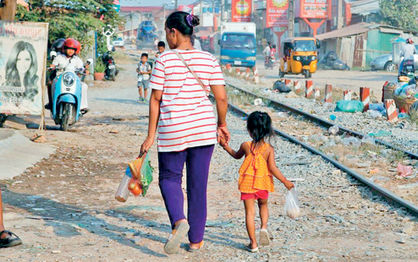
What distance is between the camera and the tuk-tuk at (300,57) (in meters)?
33.3

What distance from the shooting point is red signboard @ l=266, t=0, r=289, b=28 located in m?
62.0

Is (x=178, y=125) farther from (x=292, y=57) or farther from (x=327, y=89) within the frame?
(x=292, y=57)

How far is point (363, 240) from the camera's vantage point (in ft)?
18.0

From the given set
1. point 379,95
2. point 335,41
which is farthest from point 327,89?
point 335,41

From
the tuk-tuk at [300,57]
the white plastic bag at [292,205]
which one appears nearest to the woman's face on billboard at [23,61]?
the white plastic bag at [292,205]

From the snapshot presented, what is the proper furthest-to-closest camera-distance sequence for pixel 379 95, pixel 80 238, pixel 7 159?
pixel 379 95, pixel 7 159, pixel 80 238

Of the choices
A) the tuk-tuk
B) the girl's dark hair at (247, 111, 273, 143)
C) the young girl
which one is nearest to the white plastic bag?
the young girl

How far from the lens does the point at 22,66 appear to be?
982 cm

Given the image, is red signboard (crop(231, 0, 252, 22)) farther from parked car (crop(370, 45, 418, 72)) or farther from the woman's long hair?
the woman's long hair

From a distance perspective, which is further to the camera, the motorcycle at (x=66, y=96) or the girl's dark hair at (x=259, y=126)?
the motorcycle at (x=66, y=96)

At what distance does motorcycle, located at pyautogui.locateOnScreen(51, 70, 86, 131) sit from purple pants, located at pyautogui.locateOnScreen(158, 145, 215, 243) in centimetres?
638

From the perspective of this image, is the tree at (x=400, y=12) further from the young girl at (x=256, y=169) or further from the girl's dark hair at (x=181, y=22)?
the girl's dark hair at (x=181, y=22)

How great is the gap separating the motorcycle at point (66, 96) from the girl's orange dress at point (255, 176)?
21.2 feet

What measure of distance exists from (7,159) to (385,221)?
465 centimetres
